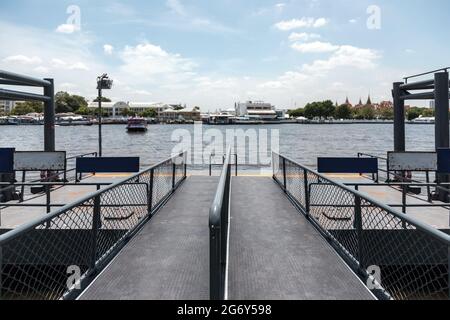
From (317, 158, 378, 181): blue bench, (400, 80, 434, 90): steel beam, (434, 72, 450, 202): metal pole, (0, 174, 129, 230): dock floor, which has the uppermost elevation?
(400, 80, 434, 90): steel beam

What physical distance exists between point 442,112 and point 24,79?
12.4 metres

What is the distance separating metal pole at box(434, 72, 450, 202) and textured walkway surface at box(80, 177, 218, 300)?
7.52m

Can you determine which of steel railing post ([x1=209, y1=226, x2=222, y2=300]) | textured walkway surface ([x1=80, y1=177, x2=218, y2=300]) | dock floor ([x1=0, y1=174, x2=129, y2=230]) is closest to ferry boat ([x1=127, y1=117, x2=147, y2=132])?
dock floor ([x1=0, y1=174, x2=129, y2=230])

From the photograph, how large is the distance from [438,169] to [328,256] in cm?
679

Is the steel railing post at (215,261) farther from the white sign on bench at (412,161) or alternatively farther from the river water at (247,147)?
the river water at (247,147)

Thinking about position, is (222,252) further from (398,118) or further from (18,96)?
(398,118)

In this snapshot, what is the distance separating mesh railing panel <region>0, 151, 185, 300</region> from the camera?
4180 millimetres

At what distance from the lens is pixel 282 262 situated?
521 centimetres

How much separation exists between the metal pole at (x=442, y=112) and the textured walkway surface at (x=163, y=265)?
7.52m

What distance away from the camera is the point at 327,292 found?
4258 millimetres

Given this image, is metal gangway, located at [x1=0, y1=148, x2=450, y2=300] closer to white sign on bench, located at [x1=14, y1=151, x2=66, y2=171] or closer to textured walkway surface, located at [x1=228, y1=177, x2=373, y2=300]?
textured walkway surface, located at [x1=228, y1=177, x2=373, y2=300]

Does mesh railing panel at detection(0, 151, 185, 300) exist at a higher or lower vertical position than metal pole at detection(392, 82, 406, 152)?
lower

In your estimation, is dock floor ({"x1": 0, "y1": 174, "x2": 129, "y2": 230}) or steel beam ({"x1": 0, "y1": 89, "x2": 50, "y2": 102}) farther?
steel beam ({"x1": 0, "y1": 89, "x2": 50, "y2": 102})
